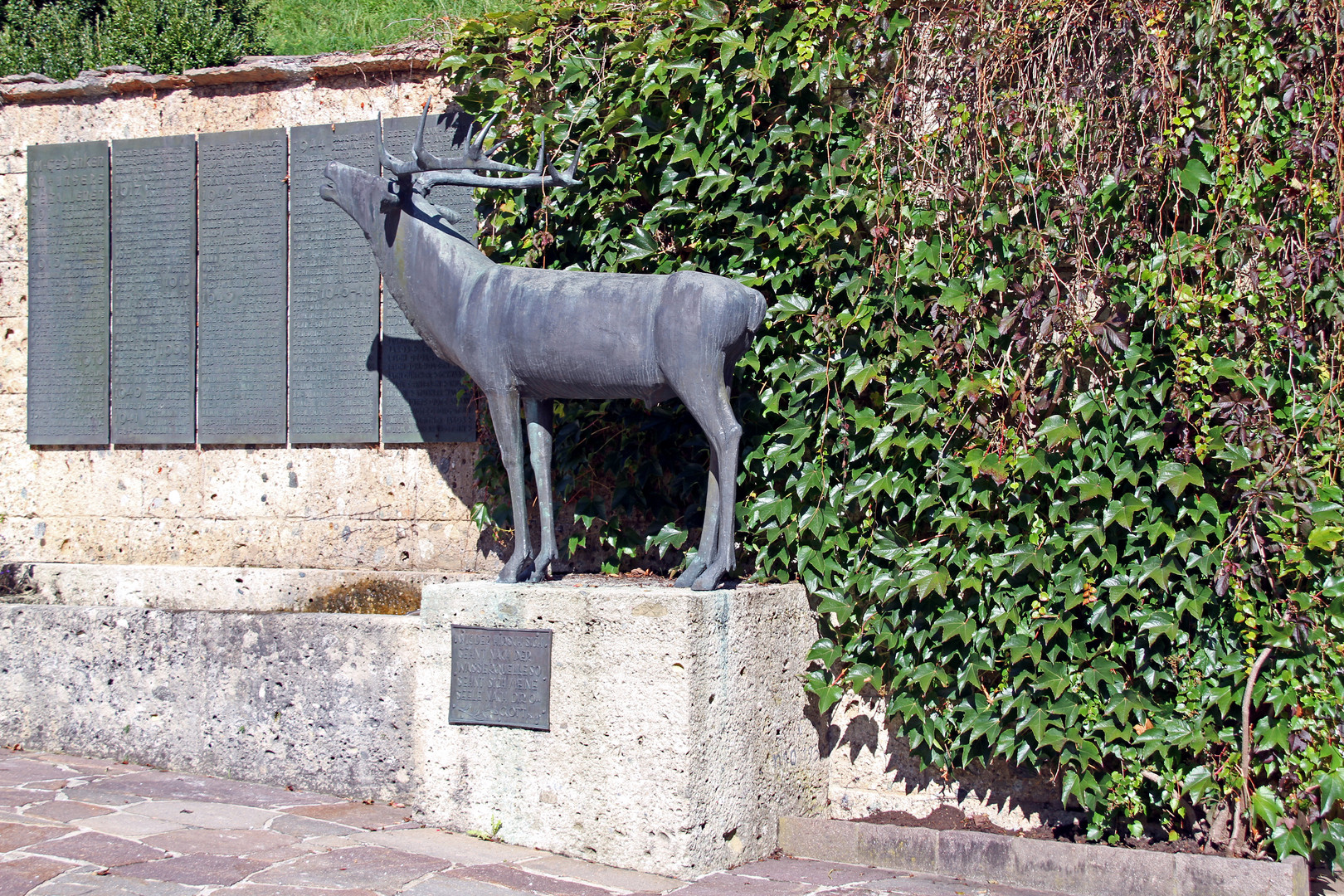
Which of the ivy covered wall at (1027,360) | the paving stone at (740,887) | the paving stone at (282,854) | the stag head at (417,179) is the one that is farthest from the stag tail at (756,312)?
the paving stone at (282,854)

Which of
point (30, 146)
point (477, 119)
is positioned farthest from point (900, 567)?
point (30, 146)

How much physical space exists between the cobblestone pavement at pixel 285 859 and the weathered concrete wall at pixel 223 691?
0.26 m

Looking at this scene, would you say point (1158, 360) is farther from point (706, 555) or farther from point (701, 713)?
point (701, 713)

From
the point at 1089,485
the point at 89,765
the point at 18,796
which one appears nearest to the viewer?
the point at 1089,485

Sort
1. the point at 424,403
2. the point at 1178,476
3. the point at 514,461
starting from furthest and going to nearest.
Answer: the point at 424,403 → the point at 514,461 → the point at 1178,476


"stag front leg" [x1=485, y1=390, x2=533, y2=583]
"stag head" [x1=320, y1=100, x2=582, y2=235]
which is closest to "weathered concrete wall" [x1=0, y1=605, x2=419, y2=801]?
"stag front leg" [x1=485, y1=390, x2=533, y2=583]

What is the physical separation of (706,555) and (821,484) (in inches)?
25.7

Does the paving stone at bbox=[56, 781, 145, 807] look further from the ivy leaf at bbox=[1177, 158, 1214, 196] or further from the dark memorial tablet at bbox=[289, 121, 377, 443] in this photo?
the ivy leaf at bbox=[1177, 158, 1214, 196]

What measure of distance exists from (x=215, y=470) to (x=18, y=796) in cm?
209

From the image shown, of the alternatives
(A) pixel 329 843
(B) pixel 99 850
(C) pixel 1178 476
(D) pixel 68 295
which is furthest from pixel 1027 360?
(D) pixel 68 295

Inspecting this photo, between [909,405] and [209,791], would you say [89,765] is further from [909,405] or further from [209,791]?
[909,405]

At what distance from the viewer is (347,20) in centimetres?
839

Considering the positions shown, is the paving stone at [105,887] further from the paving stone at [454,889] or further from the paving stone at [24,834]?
the paving stone at [454,889]

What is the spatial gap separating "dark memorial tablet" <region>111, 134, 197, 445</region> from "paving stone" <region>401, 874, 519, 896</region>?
3.46 metres
